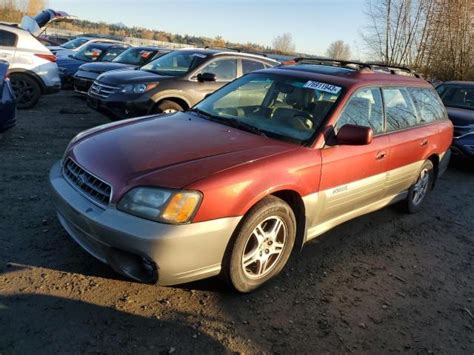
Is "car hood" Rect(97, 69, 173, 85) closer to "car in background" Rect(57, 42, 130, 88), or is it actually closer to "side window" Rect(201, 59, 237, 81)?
"side window" Rect(201, 59, 237, 81)

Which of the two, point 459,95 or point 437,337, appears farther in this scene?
point 459,95

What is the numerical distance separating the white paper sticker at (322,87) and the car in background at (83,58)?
34.7ft

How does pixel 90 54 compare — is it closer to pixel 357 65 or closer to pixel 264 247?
pixel 357 65

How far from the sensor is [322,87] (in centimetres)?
412

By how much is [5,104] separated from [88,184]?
369 centimetres

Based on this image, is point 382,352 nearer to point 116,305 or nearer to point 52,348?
point 116,305

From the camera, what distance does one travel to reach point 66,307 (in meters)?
2.94

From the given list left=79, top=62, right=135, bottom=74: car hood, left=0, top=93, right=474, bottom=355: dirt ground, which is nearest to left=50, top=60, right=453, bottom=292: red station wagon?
left=0, top=93, right=474, bottom=355: dirt ground

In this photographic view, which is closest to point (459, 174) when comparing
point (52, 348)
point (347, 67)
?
point (347, 67)

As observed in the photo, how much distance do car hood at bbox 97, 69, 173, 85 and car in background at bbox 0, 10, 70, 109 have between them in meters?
1.94

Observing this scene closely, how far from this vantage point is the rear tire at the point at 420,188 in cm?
542

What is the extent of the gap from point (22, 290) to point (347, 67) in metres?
3.76

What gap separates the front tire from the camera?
3127 millimetres

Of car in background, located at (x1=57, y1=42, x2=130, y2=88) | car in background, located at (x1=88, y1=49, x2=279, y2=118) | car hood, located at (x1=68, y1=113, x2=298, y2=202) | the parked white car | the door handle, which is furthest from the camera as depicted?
the parked white car
